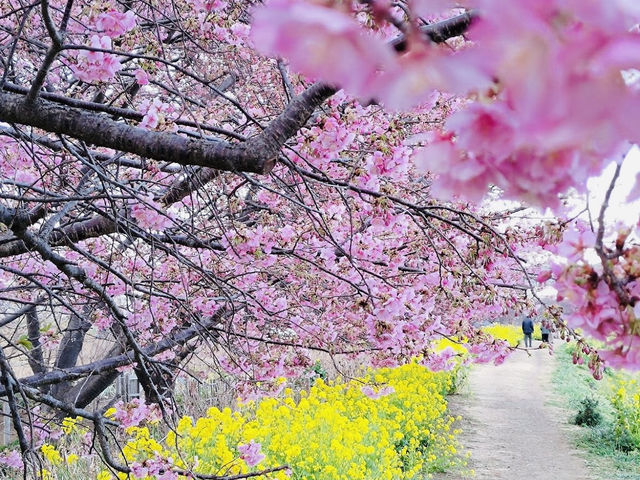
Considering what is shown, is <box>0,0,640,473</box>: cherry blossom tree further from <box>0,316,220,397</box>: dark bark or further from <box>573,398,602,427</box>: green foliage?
<box>573,398,602,427</box>: green foliage

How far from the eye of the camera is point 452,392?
12039 millimetres

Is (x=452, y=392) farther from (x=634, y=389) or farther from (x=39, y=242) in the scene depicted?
(x=39, y=242)

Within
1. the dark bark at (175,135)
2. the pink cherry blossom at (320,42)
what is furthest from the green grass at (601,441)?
the pink cherry blossom at (320,42)

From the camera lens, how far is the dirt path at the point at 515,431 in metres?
7.09

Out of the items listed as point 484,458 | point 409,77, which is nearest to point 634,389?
point 484,458

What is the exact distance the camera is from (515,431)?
30.0 feet

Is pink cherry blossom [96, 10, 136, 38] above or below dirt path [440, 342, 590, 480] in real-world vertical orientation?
above

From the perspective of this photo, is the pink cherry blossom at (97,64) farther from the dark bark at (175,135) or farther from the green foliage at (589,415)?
the green foliage at (589,415)

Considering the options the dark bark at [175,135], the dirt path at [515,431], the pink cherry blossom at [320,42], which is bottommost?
the dirt path at [515,431]

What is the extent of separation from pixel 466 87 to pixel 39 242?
2.37m

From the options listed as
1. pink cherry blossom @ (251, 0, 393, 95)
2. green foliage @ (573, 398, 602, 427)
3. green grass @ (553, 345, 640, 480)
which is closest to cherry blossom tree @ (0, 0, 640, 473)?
pink cherry blossom @ (251, 0, 393, 95)

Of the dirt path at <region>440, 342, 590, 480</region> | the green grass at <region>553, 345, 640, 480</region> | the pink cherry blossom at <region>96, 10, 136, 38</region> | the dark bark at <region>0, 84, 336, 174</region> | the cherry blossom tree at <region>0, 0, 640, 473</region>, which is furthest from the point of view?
the dirt path at <region>440, 342, 590, 480</region>

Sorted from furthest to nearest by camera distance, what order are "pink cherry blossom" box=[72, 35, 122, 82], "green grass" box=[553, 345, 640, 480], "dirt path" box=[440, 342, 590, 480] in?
"dirt path" box=[440, 342, 590, 480] < "green grass" box=[553, 345, 640, 480] < "pink cherry blossom" box=[72, 35, 122, 82]

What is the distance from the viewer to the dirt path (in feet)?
23.2
